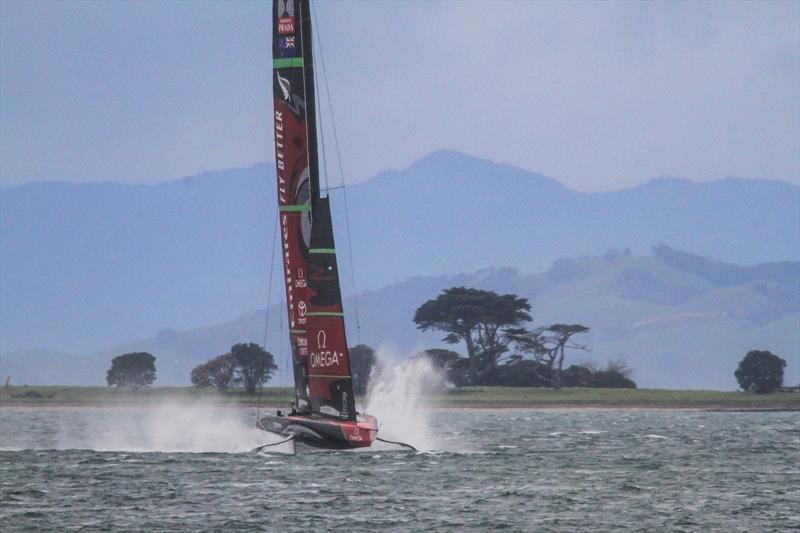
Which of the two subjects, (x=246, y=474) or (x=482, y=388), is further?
(x=482, y=388)

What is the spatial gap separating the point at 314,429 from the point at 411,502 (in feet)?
32.0

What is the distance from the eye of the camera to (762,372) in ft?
502

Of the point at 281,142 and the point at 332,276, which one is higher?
the point at 281,142

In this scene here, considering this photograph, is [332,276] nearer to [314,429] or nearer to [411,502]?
[314,429]

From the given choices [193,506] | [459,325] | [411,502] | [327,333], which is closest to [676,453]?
[327,333]

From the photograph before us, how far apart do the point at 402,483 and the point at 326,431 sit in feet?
14.4

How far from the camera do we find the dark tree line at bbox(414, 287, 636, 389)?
537 ft

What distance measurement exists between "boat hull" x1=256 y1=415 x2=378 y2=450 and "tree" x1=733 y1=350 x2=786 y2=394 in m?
107

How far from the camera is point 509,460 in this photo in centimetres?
5703

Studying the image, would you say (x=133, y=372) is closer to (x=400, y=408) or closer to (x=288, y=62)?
(x=400, y=408)

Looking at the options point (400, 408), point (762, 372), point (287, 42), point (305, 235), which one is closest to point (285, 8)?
point (287, 42)

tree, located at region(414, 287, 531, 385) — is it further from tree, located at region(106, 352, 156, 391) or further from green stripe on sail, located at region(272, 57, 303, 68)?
green stripe on sail, located at region(272, 57, 303, 68)

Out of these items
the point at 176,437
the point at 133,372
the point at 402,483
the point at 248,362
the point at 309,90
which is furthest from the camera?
the point at 133,372

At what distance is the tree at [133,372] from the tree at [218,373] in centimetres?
960
